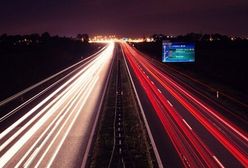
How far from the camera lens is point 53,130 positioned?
30.8 m

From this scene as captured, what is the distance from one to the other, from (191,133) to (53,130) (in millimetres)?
9652

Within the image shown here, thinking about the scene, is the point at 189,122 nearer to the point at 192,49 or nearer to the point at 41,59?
the point at 192,49

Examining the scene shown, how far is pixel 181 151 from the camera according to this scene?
81.8 ft

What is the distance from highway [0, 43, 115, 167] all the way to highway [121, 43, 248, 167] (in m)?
4.76

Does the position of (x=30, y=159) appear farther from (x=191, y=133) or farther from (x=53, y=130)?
(x=191, y=133)

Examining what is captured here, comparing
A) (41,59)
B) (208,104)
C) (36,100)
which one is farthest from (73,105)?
(41,59)

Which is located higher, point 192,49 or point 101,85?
point 192,49

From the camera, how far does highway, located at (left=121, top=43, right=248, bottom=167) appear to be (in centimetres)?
2338

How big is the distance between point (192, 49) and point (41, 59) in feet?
147

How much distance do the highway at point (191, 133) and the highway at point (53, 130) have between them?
4759 mm

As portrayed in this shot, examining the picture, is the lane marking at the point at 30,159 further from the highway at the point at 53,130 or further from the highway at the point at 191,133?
the highway at the point at 191,133

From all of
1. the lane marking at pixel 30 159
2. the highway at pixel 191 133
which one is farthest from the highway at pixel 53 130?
the highway at pixel 191 133

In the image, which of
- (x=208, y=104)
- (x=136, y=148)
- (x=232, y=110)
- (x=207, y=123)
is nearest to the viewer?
(x=136, y=148)

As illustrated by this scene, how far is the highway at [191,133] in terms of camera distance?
920 inches
